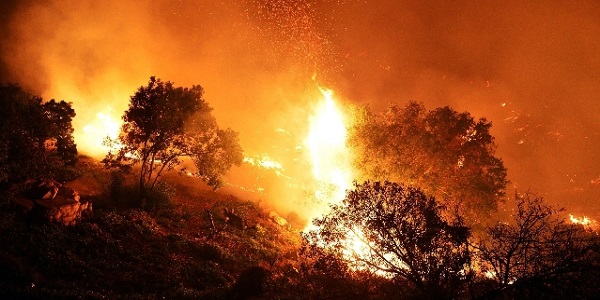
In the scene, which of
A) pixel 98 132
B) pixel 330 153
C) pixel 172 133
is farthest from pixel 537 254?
pixel 98 132

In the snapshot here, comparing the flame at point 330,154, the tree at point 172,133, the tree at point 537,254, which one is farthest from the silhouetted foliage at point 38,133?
the tree at point 537,254

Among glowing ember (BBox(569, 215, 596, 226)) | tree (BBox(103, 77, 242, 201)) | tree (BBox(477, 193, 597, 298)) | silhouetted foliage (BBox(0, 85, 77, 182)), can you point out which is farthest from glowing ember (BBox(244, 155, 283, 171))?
glowing ember (BBox(569, 215, 596, 226))

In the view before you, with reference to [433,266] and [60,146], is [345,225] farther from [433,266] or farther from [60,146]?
[60,146]

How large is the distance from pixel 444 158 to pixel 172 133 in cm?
2217

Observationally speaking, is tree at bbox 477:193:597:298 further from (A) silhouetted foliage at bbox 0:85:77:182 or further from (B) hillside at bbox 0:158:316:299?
(A) silhouetted foliage at bbox 0:85:77:182

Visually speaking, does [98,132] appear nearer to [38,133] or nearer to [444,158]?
[38,133]

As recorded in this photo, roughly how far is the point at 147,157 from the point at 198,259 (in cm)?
1184

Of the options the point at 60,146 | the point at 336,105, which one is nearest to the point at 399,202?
the point at 336,105

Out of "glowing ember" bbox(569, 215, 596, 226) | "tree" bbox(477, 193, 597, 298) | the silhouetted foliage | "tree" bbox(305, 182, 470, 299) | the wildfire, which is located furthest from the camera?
"glowing ember" bbox(569, 215, 596, 226)

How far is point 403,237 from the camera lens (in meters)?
12.8

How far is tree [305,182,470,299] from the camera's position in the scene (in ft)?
39.7

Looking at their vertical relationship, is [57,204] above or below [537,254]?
above

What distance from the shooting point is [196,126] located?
94.5 ft

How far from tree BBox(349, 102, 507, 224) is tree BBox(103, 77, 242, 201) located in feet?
44.4
